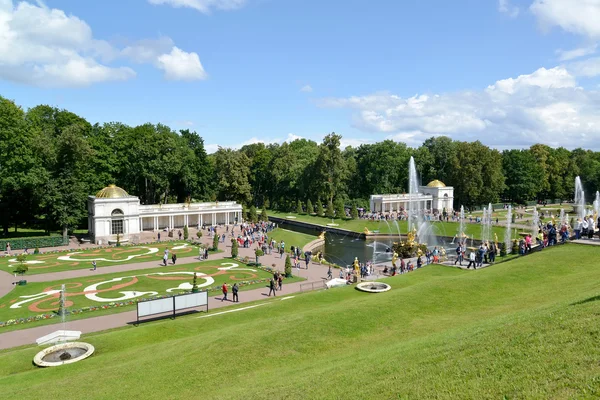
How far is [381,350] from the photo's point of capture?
13.7m

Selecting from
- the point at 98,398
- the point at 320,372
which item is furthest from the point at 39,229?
the point at 320,372

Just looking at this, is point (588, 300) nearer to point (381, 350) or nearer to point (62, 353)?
point (381, 350)

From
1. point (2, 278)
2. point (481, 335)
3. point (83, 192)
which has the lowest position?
point (2, 278)

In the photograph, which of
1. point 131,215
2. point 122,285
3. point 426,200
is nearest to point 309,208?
point 426,200

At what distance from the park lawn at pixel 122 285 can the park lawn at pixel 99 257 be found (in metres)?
5.41

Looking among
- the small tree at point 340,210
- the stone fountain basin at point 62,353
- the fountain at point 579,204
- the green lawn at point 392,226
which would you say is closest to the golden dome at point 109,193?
the green lawn at point 392,226

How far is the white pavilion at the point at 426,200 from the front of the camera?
283ft

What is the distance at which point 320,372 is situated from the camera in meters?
12.1

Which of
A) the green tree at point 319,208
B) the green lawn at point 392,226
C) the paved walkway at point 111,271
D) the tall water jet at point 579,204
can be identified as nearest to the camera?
the paved walkway at point 111,271

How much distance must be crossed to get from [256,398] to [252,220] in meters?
66.5

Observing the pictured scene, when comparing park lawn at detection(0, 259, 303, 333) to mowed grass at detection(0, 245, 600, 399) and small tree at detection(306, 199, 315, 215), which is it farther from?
small tree at detection(306, 199, 315, 215)

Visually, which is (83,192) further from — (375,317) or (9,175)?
(375,317)

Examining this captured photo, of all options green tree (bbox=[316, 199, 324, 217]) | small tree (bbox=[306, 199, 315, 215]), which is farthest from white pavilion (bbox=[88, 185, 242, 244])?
green tree (bbox=[316, 199, 324, 217])

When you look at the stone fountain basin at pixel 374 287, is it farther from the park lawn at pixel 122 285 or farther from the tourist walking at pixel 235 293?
the park lawn at pixel 122 285
